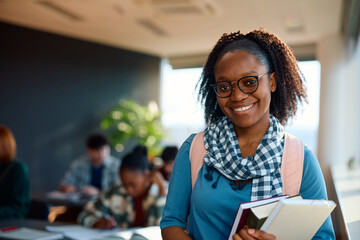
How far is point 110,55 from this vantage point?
8.69 metres

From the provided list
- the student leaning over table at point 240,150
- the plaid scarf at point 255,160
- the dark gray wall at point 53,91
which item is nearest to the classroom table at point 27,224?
the student leaning over table at point 240,150

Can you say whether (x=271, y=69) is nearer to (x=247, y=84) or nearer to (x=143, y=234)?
(x=247, y=84)

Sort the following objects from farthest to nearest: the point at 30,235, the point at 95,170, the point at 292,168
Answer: the point at 95,170, the point at 30,235, the point at 292,168

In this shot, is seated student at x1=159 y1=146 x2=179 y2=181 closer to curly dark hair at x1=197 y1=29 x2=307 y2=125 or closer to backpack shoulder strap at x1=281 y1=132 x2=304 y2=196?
curly dark hair at x1=197 y1=29 x2=307 y2=125

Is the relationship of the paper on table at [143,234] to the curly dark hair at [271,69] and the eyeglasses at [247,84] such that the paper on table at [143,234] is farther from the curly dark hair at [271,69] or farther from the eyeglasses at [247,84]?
the eyeglasses at [247,84]

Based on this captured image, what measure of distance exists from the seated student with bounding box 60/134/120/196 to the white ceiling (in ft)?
6.90

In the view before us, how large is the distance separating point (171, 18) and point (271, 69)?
5.33 m

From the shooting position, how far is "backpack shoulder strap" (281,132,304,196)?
4.07 ft

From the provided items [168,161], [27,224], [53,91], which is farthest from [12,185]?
[53,91]

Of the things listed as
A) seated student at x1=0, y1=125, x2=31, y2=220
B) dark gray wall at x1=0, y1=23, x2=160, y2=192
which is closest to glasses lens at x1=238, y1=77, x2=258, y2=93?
seated student at x1=0, y1=125, x2=31, y2=220

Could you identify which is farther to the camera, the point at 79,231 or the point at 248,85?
the point at 79,231

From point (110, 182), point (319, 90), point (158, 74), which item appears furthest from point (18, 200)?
point (158, 74)

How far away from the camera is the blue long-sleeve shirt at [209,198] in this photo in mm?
1239

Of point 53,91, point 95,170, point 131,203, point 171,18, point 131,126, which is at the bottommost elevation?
point 95,170
